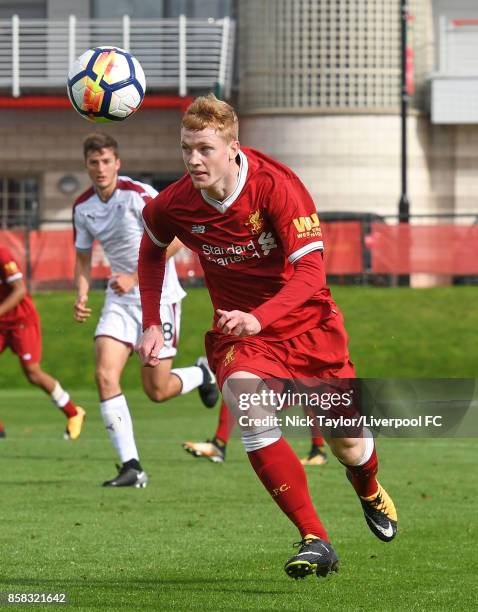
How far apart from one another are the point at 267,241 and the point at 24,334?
8718 millimetres

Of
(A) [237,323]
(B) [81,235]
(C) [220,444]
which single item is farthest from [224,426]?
(A) [237,323]

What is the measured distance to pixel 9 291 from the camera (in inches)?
574

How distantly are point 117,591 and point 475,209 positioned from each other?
28.9 m

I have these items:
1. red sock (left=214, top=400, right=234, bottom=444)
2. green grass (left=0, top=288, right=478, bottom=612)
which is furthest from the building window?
red sock (left=214, top=400, right=234, bottom=444)

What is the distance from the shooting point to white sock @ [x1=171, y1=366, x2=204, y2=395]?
11.6 metres

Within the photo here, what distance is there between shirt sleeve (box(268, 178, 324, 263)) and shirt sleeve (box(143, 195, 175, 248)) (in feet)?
1.92

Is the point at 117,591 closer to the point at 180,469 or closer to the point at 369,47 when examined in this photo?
the point at 180,469

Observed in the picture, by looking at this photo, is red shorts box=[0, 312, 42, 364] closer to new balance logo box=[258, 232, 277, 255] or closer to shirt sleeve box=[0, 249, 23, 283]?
shirt sleeve box=[0, 249, 23, 283]

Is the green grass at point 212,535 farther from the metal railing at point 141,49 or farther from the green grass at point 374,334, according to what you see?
the metal railing at point 141,49

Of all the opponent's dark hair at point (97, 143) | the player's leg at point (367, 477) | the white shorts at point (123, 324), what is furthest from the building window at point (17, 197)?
the player's leg at point (367, 477)

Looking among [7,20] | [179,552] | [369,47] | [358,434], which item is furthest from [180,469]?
[7,20]

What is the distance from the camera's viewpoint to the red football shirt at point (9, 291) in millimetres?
14359

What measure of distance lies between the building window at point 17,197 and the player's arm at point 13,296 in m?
21.9

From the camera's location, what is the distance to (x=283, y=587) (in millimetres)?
6789
